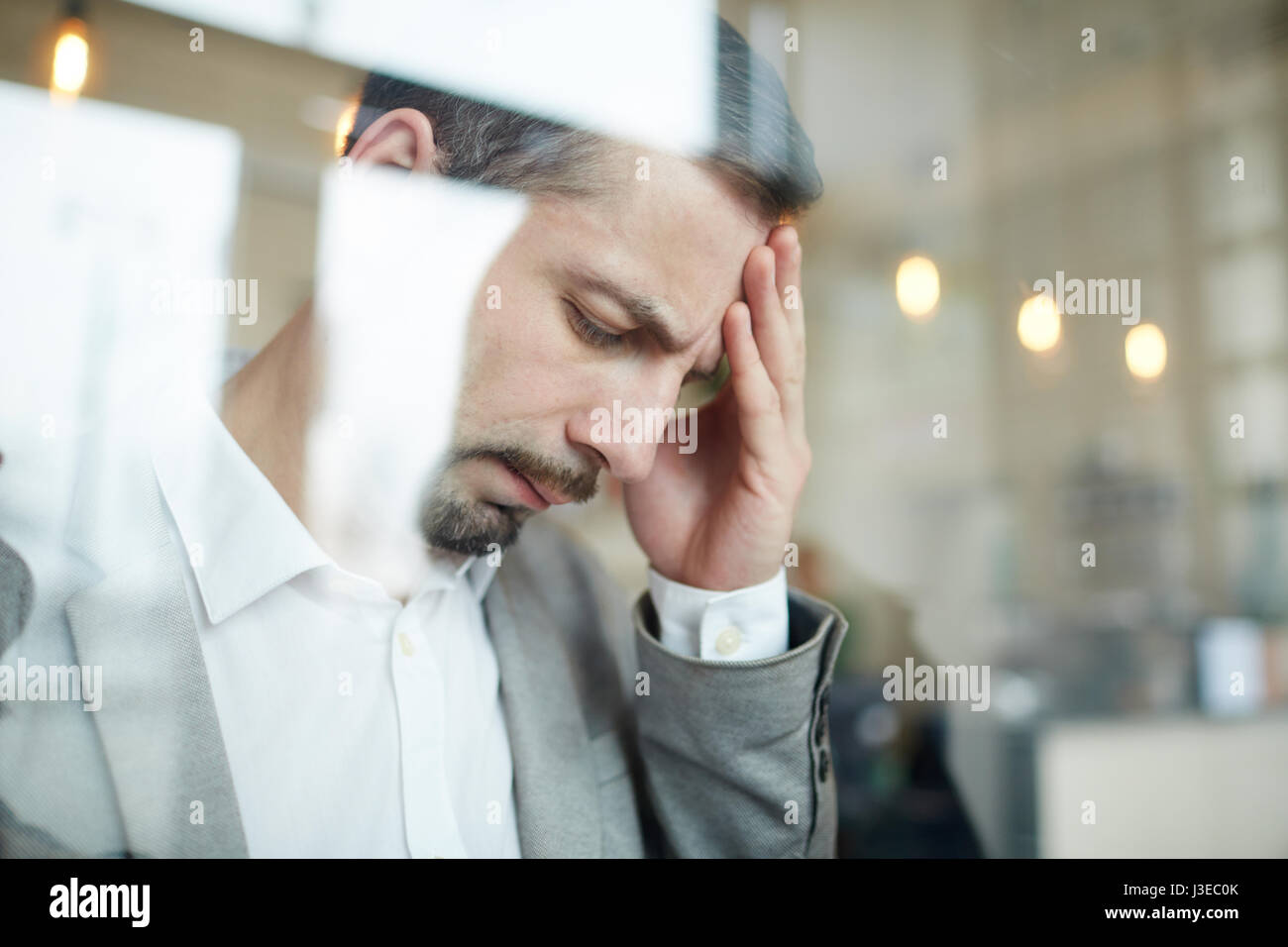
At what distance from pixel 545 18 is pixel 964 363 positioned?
0.59m

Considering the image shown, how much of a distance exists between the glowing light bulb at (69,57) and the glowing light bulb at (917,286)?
853mm

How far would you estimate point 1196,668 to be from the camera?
110 centimetres

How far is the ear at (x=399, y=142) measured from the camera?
66cm

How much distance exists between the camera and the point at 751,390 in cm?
73

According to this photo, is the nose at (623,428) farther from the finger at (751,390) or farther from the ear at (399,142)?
the ear at (399,142)

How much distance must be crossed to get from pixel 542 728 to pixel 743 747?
178 mm

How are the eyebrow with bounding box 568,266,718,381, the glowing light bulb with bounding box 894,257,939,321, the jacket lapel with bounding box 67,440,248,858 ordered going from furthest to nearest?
1. the glowing light bulb with bounding box 894,257,939,321
2. the eyebrow with bounding box 568,266,718,381
3. the jacket lapel with bounding box 67,440,248,858

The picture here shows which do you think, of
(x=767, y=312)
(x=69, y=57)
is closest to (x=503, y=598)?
(x=767, y=312)

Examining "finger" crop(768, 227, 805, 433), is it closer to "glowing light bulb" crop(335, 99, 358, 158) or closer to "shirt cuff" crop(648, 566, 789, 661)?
"shirt cuff" crop(648, 566, 789, 661)

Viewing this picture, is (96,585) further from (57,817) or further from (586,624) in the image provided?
(586,624)

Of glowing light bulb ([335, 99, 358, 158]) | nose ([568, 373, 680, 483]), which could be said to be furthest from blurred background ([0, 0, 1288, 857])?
nose ([568, 373, 680, 483])

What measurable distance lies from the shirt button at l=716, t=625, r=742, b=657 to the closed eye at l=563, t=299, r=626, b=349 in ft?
0.91

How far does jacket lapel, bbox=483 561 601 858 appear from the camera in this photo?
69cm
